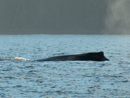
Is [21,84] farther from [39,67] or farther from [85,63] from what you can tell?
[85,63]

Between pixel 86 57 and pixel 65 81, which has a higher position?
pixel 86 57

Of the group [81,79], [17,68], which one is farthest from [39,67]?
[81,79]

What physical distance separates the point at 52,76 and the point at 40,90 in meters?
6.52

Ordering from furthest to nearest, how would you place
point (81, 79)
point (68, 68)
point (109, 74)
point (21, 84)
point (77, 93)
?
point (68, 68) < point (109, 74) < point (81, 79) < point (21, 84) < point (77, 93)

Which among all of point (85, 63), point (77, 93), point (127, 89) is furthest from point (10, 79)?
point (85, 63)

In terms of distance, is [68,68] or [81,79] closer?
[81,79]

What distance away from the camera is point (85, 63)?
4319cm

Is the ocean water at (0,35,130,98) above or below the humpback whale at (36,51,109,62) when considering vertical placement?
below

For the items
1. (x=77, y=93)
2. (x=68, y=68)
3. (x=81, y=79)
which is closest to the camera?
(x=77, y=93)

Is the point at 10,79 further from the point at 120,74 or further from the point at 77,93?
the point at 120,74

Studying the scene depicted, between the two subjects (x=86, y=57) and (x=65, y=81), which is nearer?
(x=65, y=81)

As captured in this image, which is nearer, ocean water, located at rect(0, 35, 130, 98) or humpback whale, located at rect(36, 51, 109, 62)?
ocean water, located at rect(0, 35, 130, 98)

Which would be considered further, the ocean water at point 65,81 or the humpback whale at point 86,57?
the humpback whale at point 86,57

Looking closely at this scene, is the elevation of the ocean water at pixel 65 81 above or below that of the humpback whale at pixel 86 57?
below
